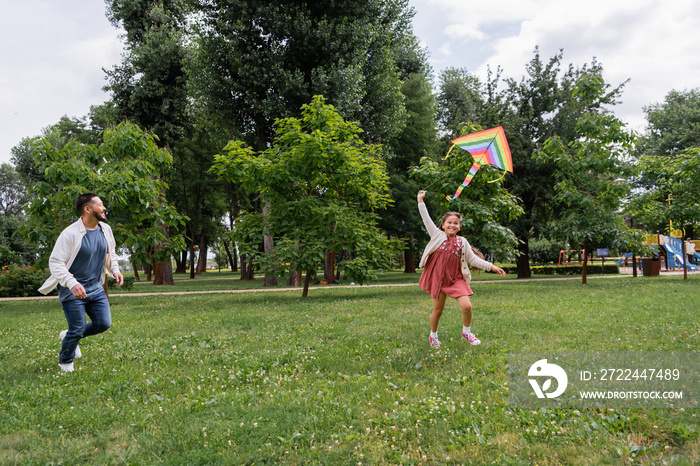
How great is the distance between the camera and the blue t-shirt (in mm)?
6020

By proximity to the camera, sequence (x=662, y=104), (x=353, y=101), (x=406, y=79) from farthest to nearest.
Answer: (x=662, y=104) → (x=406, y=79) → (x=353, y=101)

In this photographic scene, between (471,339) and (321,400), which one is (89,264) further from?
(471,339)

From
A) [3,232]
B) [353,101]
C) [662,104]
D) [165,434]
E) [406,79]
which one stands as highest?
[662,104]

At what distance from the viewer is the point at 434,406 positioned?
13.8 ft

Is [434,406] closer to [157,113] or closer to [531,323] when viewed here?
[531,323]

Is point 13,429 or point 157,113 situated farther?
point 157,113

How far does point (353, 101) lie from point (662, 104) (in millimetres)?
48374

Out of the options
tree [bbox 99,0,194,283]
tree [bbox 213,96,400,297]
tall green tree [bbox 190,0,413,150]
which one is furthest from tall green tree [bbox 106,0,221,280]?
tree [bbox 213,96,400,297]

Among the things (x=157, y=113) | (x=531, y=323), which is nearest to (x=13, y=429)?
(x=531, y=323)

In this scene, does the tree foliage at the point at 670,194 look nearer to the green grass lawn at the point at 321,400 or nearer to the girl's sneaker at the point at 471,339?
the green grass lawn at the point at 321,400

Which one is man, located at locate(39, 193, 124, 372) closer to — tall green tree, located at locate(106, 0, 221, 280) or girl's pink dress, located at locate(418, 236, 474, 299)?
girl's pink dress, located at locate(418, 236, 474, 299)

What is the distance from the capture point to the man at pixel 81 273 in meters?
5.77

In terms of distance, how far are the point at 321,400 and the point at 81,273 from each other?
3916 mm

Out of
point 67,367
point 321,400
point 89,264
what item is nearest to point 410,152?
point 89,264
